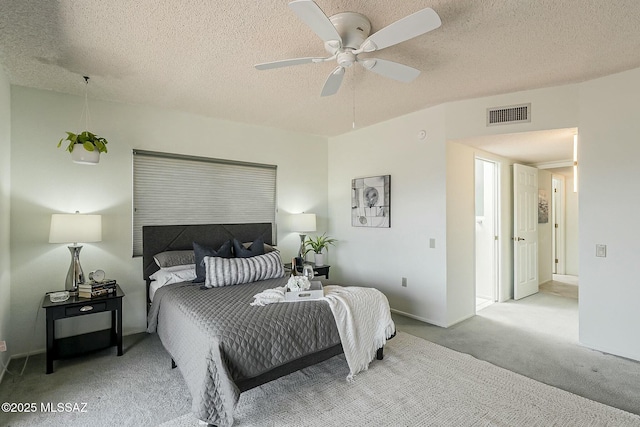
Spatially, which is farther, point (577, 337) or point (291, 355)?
point (577, 337)

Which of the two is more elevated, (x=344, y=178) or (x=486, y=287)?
(x=344, y=178)

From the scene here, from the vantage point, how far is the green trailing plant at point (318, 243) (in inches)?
191

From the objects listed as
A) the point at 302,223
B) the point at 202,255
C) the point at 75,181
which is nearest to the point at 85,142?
the point at 75,181

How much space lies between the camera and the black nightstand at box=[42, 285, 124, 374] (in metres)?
2.70

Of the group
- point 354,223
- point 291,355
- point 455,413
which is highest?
Answer: point 354,223

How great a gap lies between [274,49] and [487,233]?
4176mm

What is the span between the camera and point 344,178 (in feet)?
16.8

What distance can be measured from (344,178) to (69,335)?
3.97m

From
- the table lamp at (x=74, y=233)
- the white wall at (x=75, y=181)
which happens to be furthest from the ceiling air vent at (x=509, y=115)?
the table lamp at (x=74, y=233)

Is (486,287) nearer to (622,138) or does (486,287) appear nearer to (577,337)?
(577,337)

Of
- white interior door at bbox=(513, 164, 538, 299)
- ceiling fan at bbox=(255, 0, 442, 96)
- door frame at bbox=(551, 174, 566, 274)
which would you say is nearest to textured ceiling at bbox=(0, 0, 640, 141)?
ceiling fan at bbox=(255, 0, 442, 96)

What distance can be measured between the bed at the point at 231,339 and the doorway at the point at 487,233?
3.31 m

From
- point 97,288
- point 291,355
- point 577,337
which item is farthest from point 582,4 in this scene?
point 97,288

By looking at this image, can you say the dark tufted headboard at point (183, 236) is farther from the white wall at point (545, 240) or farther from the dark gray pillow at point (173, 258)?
the white wall at point (545, 240)
